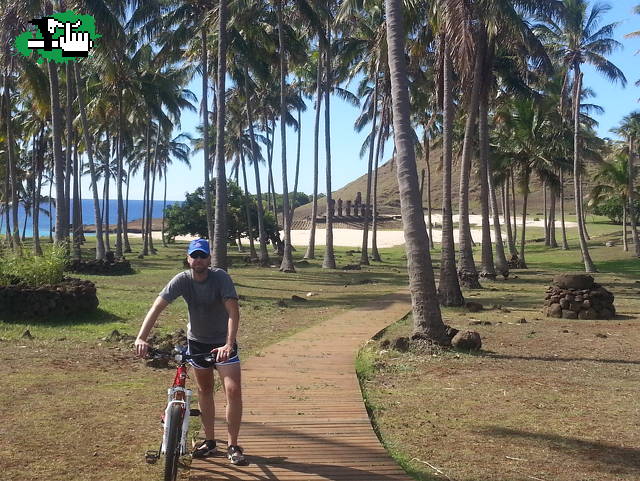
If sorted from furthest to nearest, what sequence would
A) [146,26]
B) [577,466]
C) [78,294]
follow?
1. [146,26]
2. [78,294]
3. [577,466]

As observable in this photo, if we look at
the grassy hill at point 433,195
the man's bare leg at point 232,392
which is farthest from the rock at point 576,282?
the grassy hill at point 433,195

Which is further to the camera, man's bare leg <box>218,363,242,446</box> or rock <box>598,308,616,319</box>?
rock <box>598,308,616,319</box>

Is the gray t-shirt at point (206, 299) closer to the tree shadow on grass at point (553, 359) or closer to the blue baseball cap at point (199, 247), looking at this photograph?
the blue baseball cap at point (199, 247)

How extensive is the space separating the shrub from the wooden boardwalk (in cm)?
610

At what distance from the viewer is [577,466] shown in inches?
210

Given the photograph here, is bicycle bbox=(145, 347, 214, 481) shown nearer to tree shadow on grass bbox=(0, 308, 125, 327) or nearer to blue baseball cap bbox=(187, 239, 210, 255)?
blue baseball cap bbox=(187, 239, 210, 255)

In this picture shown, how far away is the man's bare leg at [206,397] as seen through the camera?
211 inches

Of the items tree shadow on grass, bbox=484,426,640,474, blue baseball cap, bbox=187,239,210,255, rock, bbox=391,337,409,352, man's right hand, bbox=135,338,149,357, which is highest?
blue baseball cap, bbox=187,239,210,255

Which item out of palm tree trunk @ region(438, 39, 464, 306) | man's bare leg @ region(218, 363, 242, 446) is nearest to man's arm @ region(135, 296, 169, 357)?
man's bare leg @ region(218, 363, 242, 446)

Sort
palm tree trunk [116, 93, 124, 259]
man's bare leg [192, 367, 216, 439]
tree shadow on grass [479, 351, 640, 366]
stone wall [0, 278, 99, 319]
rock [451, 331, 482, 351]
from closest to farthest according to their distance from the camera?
1. man's bare leg [192, 367, 216, 439]
2. tree shadow on grass [479, 351, 640, 366]
3. rock [451, 331, 482, 351]
4. stone wall [0, 278, 99, 319]
5. palm tree trunk [116, 93, 124, 259]

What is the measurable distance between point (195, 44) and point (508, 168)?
16240mm

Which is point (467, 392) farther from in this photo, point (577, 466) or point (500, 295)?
point (500, 295)

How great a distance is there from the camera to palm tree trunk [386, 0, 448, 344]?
10.5m

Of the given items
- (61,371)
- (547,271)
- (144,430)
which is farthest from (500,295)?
(144,430)
